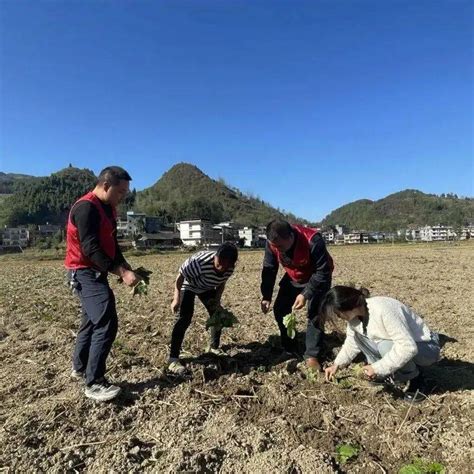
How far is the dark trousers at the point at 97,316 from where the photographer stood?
12.4ft

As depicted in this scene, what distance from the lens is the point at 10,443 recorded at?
10.3ft

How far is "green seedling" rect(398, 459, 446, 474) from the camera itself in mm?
2820

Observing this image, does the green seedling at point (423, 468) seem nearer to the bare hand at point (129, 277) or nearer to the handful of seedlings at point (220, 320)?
the handful of seedlings at point (220, 320)

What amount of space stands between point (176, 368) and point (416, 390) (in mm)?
2326

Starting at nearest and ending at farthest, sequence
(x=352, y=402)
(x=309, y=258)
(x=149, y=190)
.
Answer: (x=352, y=402), (x=309, y=258), (x=149, y=190)

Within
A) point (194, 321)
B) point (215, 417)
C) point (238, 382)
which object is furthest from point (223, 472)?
point (194, 321)

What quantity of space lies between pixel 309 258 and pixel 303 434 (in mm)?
1898

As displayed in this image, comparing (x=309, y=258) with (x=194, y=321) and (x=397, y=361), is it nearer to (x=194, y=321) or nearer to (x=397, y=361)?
(x=397, y=361)

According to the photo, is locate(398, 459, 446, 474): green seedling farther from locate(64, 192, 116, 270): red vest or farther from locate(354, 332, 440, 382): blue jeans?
locate(64, 192, 116, 270): red vest

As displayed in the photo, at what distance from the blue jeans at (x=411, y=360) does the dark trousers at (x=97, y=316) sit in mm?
2211

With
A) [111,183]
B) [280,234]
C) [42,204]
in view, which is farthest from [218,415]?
[42,204]

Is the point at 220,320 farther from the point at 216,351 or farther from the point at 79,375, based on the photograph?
the point at 79,375

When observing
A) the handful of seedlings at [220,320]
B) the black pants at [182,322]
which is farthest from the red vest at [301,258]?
the black pants at [182,322]

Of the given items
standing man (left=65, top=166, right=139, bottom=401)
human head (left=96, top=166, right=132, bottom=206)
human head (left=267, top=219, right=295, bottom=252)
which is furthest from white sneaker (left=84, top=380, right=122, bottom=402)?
human head (left=267, top=219, right=295, bottom=252)
